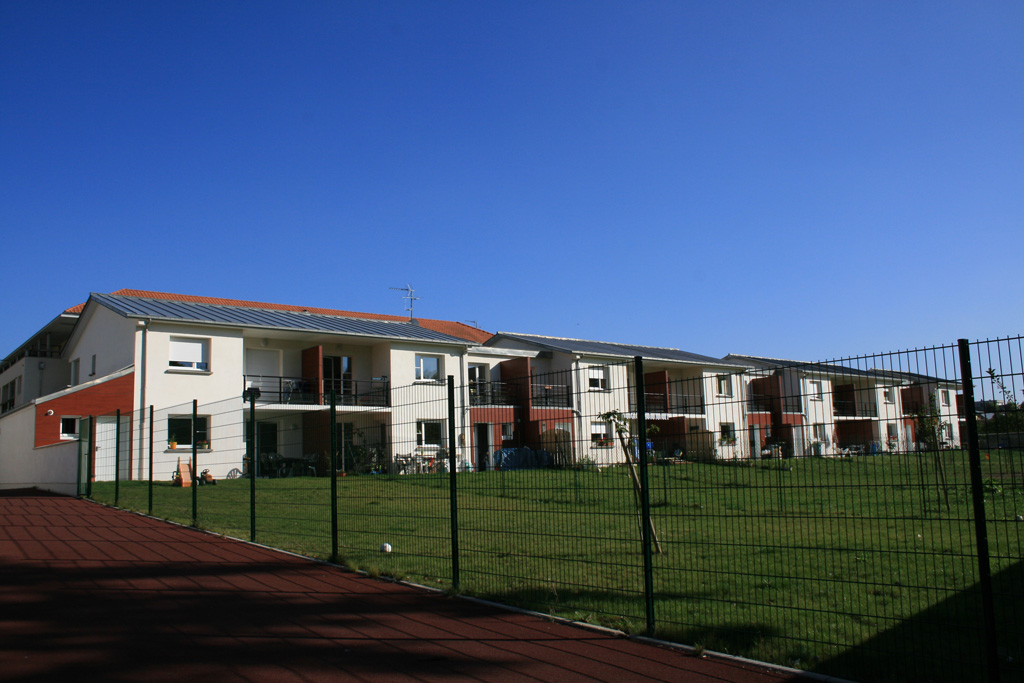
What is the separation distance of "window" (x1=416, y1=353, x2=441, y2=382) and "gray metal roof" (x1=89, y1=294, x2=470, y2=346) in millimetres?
922

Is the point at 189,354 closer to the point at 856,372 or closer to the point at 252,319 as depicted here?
the point at 252,319

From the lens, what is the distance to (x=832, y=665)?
5309mm

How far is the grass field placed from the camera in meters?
5.20

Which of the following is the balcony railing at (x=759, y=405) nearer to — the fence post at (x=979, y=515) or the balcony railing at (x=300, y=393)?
the fence post at (x=979, y=515)

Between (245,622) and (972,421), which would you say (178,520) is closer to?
(245,622)

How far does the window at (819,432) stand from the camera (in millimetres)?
5461

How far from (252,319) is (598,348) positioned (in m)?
19.0

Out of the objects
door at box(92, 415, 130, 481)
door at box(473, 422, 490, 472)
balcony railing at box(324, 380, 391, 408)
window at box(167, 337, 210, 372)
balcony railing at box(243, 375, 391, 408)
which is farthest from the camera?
balcony railing at box(324, 380, 391, 408)

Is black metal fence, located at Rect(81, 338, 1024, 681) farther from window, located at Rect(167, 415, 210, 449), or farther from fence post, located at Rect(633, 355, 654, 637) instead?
window, located at Rect(167, 415, 210, 449)

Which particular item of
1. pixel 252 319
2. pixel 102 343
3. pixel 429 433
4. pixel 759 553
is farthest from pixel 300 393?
pixel 759 553

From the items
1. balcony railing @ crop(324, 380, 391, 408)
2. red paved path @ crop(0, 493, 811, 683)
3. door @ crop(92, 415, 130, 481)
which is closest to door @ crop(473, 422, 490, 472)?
red paved path @ crop(0, 493, 811, 683)

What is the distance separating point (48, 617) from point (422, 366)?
27.6 metres

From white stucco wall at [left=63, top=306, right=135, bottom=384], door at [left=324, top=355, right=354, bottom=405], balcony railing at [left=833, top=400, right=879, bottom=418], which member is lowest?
balcony railing at [left=833, top=400, right=879, bottom=418]

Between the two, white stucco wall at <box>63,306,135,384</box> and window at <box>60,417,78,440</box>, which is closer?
window at <box>60,417,78,440</box>
